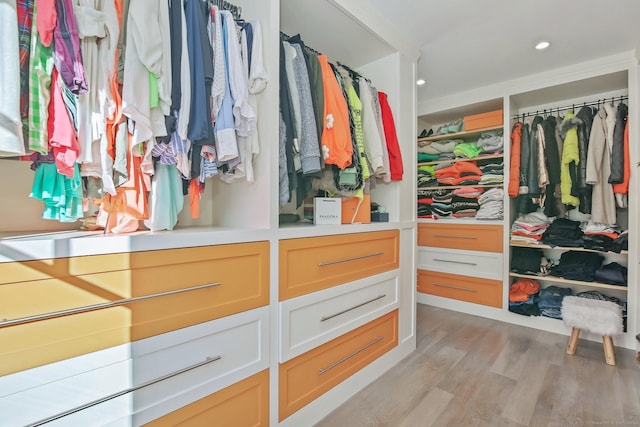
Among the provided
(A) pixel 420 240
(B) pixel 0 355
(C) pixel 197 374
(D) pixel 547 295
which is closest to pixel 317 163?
(C) pixel 197 374

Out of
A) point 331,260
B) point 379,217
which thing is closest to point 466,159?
point 379,217

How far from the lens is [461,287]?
3.06 m

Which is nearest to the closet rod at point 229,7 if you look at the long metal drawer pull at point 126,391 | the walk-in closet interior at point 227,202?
the walk-in closet interior at point 227,202

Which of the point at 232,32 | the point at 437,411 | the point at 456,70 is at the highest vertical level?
the point at 456,70

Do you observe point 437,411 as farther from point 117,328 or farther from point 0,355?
point 0,355

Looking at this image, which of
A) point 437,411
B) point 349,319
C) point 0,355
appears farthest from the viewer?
point 349,319

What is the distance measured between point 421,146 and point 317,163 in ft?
7.93

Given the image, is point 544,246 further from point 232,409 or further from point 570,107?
point 232,409

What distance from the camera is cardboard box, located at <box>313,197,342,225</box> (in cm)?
159

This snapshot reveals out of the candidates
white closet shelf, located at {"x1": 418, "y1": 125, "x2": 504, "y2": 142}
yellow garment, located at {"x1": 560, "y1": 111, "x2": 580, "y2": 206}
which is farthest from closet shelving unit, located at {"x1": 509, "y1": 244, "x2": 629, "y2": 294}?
white closet shelf, located at {"x1": 418, "y1": 125, "x2": 504, "y2": 142}

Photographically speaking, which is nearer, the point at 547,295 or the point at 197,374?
the point at 197,374

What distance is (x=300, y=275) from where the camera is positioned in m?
1.42

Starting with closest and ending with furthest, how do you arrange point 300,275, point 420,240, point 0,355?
point 0,355 → point 300,275 → point 420,240

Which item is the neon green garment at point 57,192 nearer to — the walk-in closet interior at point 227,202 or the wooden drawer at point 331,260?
the walk-in closet interior at point 227,202
